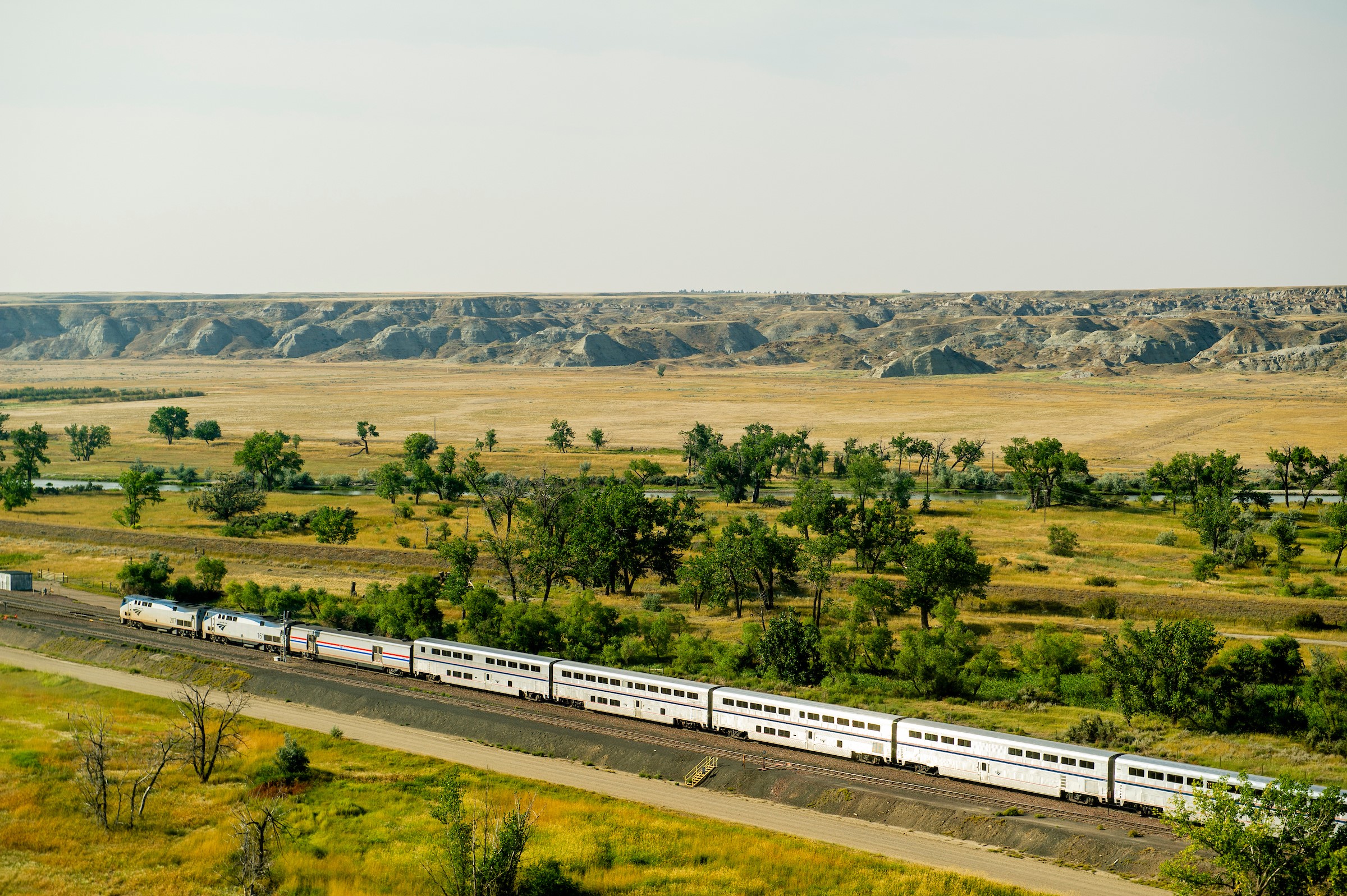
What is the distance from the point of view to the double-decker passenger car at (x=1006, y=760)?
44.2 m

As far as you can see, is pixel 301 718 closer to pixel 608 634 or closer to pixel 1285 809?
pixel 608 634

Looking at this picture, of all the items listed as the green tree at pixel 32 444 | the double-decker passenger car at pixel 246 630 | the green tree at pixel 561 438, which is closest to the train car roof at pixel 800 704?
the double-decker passenger car at pixel 246 630

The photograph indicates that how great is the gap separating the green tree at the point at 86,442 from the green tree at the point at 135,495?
53.2 meters

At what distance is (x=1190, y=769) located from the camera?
137 feet

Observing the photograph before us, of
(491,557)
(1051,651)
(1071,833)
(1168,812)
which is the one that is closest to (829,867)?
(1071,833)

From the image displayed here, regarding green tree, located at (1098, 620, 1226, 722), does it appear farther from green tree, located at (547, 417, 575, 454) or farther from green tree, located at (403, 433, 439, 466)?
green tree, located at (547, 417, 575, 454)

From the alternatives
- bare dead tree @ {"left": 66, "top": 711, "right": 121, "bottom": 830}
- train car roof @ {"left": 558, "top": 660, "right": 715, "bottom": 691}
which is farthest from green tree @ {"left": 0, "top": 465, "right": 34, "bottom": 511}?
train car roof @ {"left": 558, "top": 660, "right": 715, "bottom": 691}

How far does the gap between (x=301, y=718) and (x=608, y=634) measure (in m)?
20.3

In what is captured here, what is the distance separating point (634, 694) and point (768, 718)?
810 centimetres

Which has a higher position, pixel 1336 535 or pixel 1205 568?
pixel 1336 535

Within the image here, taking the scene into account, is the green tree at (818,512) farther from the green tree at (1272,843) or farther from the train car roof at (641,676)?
the green tree at (1272,843)

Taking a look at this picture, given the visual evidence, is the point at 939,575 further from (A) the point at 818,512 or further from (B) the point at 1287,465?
(B) the point at 1287,465

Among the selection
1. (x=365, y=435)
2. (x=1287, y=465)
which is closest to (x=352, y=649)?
(x=1287, y=465)

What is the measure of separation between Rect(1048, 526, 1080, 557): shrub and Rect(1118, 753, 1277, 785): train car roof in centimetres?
5473
